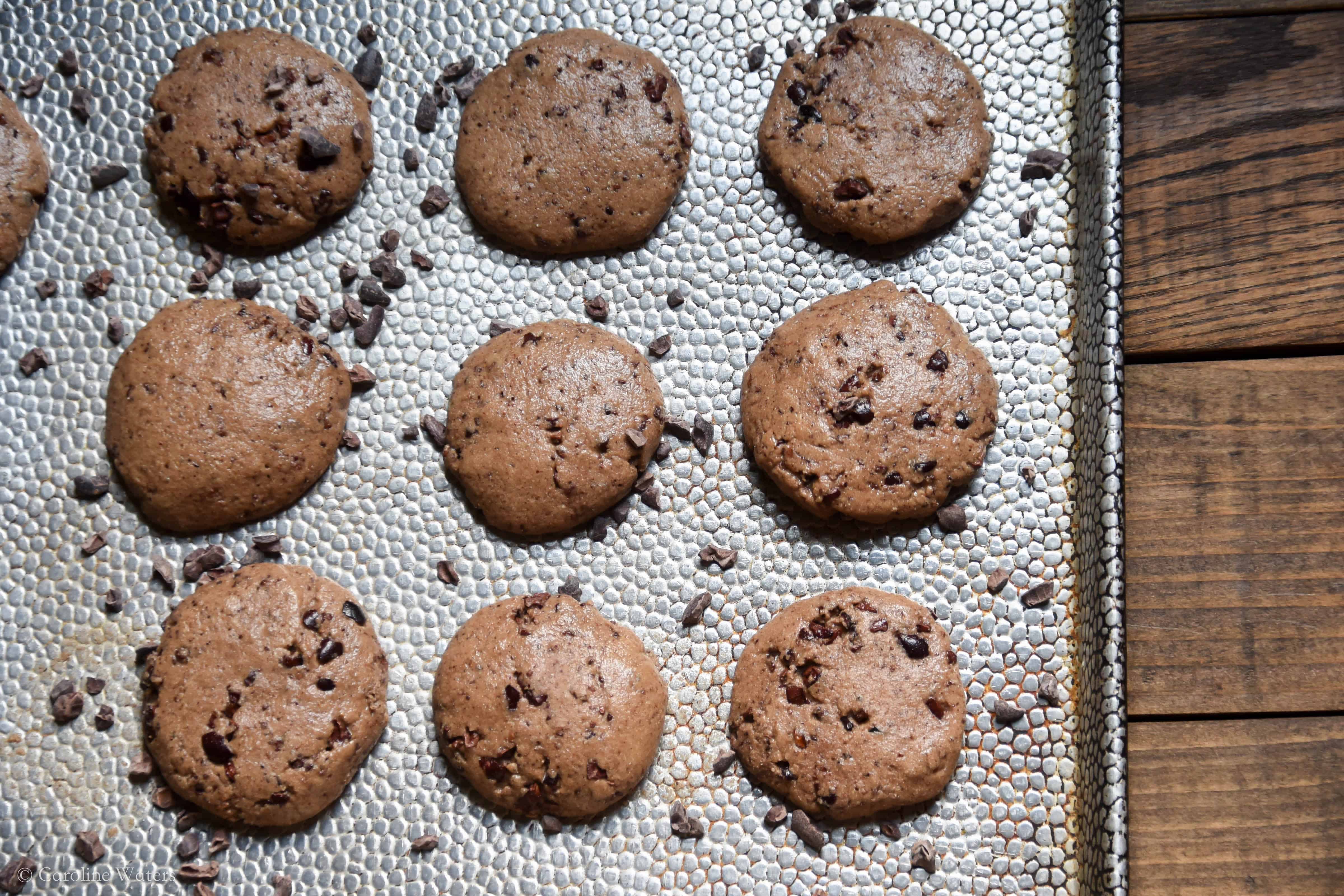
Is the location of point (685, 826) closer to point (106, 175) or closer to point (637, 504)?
point (637, 504)

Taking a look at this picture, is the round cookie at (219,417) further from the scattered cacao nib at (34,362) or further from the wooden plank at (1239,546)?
the wooden plank at (1239,546)

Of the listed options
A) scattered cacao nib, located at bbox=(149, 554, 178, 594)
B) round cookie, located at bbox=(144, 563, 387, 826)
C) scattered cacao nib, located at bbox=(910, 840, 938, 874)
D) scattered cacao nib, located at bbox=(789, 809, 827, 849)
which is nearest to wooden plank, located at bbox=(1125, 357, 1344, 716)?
scattered cacao nib, located at bbox=(910, 840, 938, 874)

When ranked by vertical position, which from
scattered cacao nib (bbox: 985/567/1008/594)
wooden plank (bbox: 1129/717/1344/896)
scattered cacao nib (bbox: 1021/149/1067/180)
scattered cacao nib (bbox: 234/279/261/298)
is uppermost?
scattered cacao nib (bbox: 1021/149/1067/180)

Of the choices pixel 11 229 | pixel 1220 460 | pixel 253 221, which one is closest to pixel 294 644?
pixel 253 221

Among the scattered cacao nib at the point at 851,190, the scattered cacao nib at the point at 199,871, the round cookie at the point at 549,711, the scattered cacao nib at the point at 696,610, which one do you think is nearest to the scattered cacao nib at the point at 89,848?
the scattered cacao nib at the point at 199,871

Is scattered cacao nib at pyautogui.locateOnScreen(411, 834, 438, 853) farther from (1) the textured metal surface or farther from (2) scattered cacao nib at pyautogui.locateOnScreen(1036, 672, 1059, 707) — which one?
(2) scattered cacao nib at pyautogui.locateOnScreen(1036, 672, 1059, 707)
